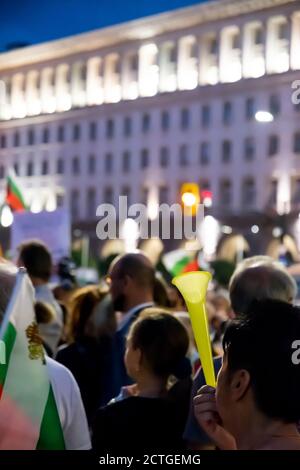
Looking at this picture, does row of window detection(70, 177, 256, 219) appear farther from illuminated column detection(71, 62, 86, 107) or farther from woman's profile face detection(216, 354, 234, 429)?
woman's profile face detection(216, 354, 234, 429)

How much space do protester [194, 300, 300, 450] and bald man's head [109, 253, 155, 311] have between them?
6.85 ft

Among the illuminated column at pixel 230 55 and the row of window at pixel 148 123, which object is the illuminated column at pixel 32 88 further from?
the illuminated column at pixel 230 55

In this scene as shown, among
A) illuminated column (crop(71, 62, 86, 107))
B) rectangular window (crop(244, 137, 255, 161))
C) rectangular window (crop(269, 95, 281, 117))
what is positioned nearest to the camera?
rectangular window (crop(269, 95, 281, 117))

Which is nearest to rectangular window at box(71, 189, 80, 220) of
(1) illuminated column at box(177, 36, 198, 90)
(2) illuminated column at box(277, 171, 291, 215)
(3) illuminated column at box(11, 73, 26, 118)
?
(3) illuminated column at box(11, 73, 26, 118)

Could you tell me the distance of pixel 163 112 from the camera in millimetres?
51906

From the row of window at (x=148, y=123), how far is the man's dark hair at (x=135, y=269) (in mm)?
39958

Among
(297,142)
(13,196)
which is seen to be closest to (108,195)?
(297,142)

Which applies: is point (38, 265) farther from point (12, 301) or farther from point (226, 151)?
point (226, 151)

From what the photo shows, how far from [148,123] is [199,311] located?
50.9m

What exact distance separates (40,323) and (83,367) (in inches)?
15.2

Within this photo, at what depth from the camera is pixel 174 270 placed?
28.5ft

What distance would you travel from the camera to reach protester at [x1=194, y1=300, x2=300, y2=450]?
181 centimetres
